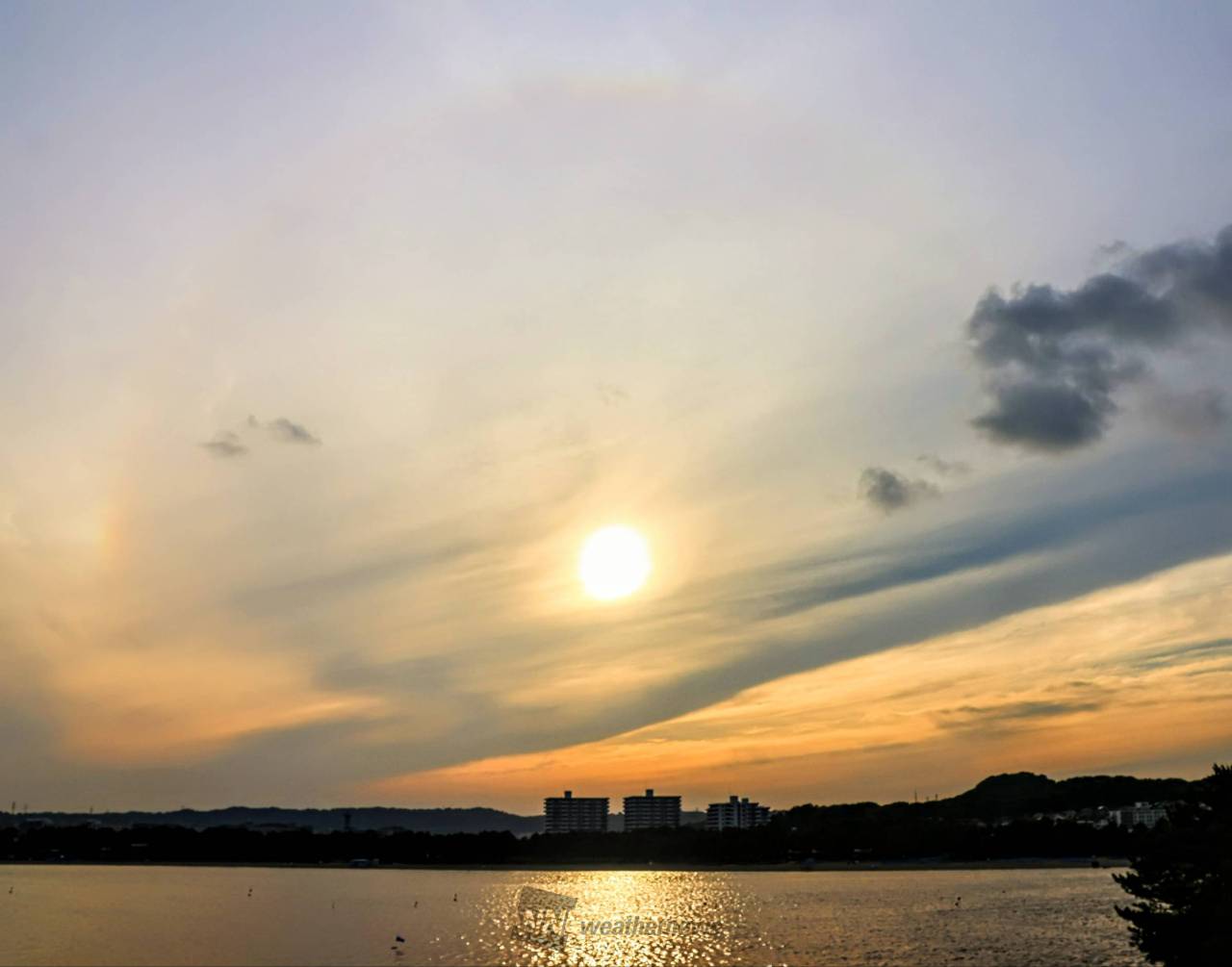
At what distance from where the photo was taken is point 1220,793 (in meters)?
69.2

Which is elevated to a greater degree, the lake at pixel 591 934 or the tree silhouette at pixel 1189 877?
the tree silhouette at pixel 1189 877

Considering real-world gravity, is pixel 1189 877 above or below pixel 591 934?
above

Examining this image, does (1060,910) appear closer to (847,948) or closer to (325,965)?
(847,948)

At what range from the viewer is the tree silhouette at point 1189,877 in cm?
6272

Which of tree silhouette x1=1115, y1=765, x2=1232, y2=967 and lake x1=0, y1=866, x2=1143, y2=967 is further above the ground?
tree silhouette x1=1115, y1=765, x2=1232, y2=967

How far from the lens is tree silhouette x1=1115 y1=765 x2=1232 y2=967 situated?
62.7 metres

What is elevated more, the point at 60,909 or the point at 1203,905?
the point at 1203,905

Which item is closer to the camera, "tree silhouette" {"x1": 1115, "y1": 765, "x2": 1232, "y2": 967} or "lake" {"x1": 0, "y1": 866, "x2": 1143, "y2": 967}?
"tree silhouette" {"x1": 1115, "y1": 765, "x2": 1232, "y2": 967}

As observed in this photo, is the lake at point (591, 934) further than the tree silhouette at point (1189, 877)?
Yes

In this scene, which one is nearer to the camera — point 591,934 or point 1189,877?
Result: point 1189,877

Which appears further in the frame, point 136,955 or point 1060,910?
point 1060,910

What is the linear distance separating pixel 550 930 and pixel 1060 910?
8123 cm

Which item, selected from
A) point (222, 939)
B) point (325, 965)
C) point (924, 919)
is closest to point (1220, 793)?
point (325, 965)

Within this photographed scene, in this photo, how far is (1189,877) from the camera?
68.6 m
